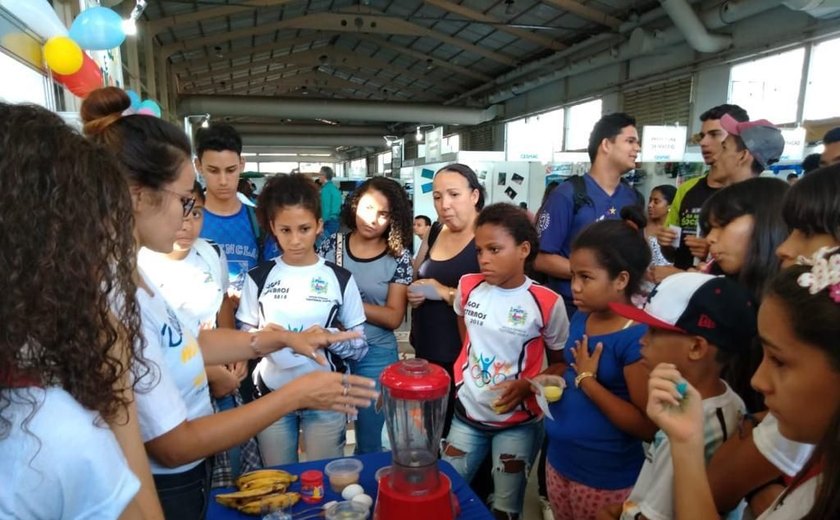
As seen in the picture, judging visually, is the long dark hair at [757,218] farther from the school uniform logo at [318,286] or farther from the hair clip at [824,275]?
the school uniform logo at [318,286]

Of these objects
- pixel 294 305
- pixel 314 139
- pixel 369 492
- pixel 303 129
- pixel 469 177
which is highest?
pixel 303 129

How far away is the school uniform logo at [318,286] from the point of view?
6.33 feet

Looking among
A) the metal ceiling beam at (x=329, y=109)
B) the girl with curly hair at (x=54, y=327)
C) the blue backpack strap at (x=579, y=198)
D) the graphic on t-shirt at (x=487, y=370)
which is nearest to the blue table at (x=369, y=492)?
the graphic on t-shirt at (x=487, y=370)

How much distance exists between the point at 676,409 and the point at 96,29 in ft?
10.9

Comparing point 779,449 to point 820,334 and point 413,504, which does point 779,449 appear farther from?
point 413,504

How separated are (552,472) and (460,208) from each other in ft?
3.59

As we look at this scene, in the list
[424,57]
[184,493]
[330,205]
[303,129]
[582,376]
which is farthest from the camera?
[303,129]

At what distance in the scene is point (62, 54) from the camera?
2.70 meters

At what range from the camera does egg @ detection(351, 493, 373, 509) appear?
121cm

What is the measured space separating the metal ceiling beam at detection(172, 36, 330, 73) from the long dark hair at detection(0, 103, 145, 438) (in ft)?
41.6

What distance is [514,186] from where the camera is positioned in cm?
677

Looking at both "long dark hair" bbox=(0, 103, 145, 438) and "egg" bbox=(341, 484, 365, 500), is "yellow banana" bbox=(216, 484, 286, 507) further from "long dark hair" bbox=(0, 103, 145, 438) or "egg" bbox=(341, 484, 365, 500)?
"long dark hair" bbox=(0, 103, 145, 438)

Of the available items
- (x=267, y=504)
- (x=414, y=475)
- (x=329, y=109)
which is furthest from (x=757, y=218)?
(x=329, y=109)

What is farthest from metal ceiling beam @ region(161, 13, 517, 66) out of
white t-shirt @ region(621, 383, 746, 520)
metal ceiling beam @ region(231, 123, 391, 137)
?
white t-shirt @ region(621, 383, 746, 520)
